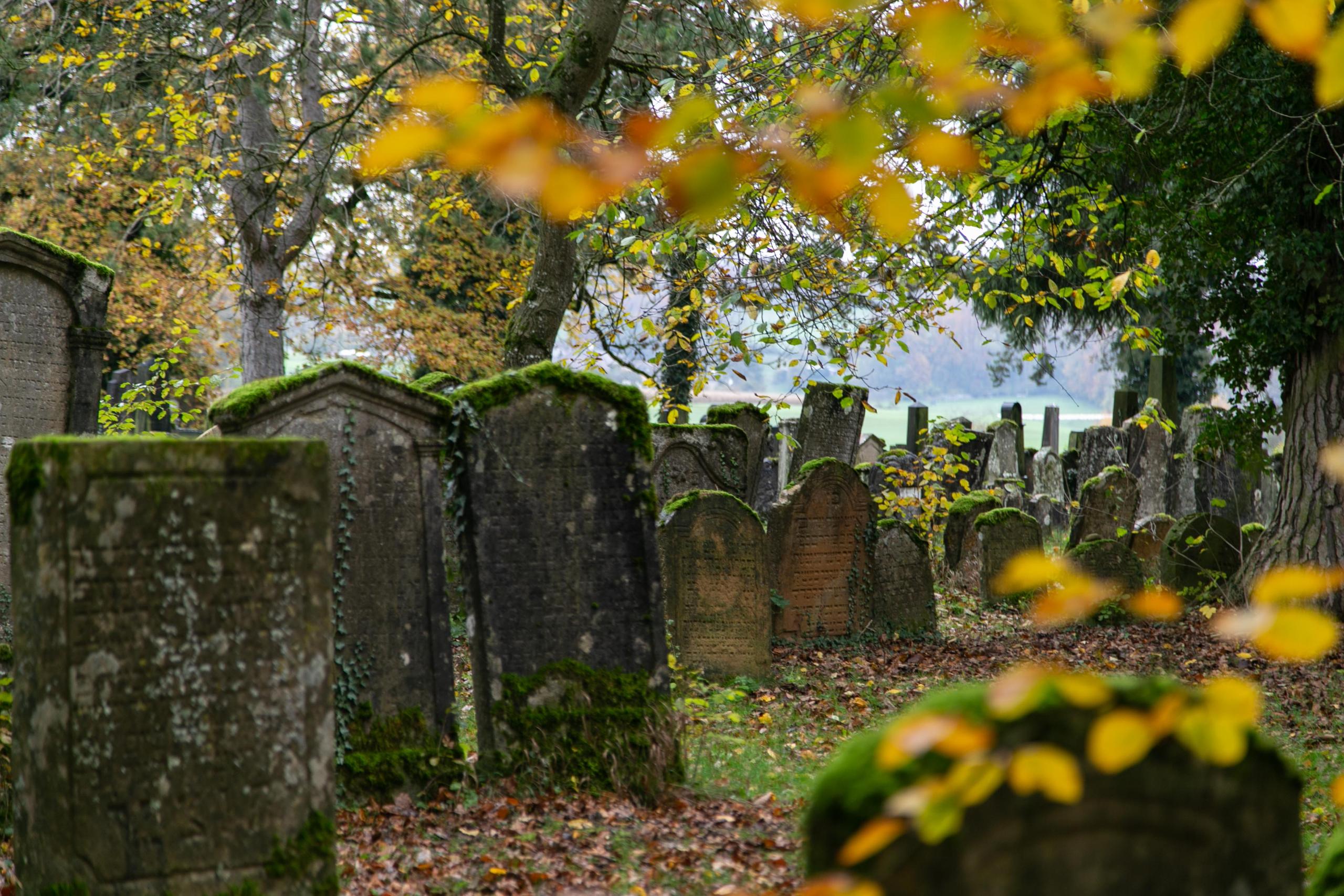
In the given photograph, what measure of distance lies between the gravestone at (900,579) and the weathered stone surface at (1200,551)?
119 inches

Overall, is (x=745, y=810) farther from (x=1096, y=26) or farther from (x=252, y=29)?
(x=252, y=29)

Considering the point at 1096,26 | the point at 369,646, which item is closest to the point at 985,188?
the point at 369,646

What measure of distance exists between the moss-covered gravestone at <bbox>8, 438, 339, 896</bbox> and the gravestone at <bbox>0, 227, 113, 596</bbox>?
17.8 feet

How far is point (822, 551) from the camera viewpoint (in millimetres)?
10477

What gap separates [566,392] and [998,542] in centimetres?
815

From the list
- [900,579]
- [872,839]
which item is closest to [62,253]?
[900,579]

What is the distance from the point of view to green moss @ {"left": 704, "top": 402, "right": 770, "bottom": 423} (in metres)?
13.2

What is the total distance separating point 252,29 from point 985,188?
10356 millimetres

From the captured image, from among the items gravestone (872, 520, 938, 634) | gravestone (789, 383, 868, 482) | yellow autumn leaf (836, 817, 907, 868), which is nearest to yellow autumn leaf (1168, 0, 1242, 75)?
yellow autumn leaf (836, 817, 907, 868)

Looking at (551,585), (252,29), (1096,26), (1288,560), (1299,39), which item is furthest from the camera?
(252,29)

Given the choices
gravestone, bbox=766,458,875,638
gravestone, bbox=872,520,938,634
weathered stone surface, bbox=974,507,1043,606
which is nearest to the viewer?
gravestone, bbox=766,458,875,638

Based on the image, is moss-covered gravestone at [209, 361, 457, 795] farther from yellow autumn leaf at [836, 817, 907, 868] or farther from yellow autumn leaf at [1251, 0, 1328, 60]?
yellow autumn leaf at [1251, 0, 1328, 60]

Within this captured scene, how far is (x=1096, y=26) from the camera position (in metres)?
2.05

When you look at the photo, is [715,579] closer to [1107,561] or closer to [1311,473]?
[1107,561]
